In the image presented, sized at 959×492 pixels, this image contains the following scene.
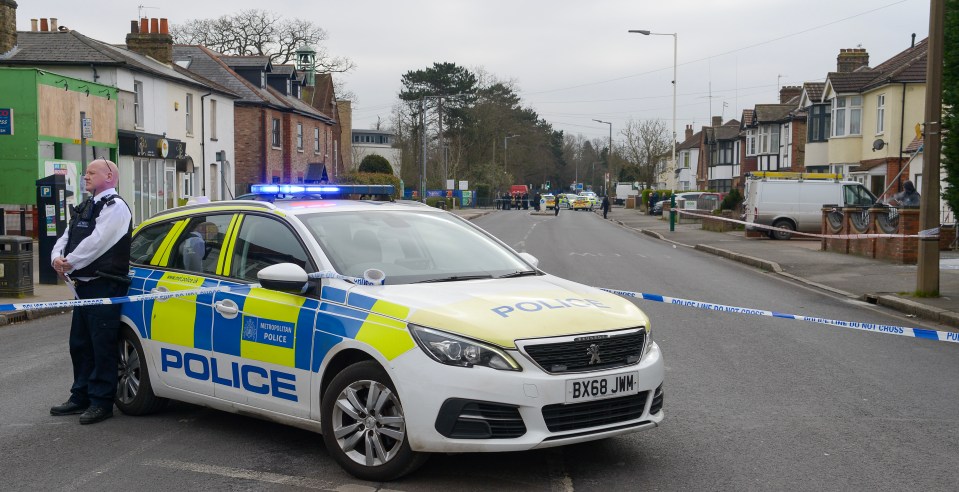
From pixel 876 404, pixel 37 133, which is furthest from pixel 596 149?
pixel 876 404

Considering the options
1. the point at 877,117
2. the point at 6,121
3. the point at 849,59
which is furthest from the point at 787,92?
the point at 6,121

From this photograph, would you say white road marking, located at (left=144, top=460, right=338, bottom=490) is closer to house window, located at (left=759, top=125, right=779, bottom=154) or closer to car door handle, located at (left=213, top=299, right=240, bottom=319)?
car door handle, located at (left=213, top=299, right=240, bottom=319)

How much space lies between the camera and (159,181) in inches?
1345

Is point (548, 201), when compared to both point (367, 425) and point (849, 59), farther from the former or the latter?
point (367, 425)

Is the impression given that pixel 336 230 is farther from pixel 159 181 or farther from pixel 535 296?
pixel 159 181

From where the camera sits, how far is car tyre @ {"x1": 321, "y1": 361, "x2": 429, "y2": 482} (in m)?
5.20

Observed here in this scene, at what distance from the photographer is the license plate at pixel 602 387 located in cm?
509

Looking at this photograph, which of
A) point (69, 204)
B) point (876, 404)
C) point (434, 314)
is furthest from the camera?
point (69, 204)

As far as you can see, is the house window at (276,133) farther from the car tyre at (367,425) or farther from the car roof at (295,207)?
the car tyre at (367,425)

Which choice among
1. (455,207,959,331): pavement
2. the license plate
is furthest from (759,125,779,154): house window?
the license plate

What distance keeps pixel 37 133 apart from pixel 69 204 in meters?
6.14

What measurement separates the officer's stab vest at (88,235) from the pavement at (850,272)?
10.3 meters

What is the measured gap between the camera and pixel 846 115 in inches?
1644

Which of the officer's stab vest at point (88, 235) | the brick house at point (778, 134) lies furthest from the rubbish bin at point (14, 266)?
the brick house at point (778, 134)
